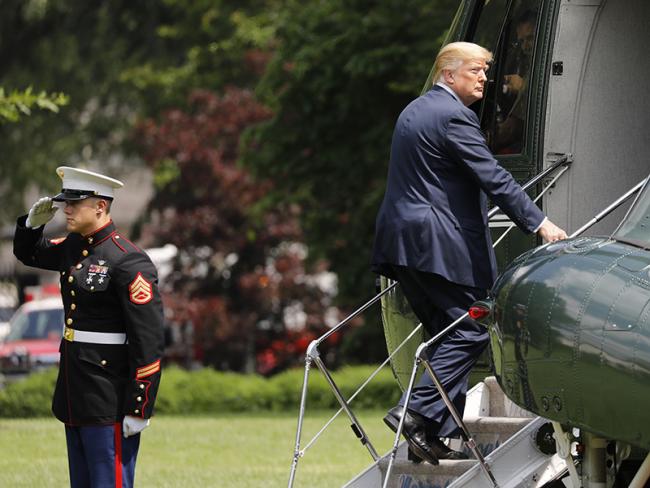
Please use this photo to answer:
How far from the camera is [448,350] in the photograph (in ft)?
20.7

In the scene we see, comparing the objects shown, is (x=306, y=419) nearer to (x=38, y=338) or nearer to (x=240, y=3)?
(x=38, y=338)

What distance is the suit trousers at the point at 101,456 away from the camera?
6418 mm

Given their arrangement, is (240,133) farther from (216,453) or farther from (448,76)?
(448,76)

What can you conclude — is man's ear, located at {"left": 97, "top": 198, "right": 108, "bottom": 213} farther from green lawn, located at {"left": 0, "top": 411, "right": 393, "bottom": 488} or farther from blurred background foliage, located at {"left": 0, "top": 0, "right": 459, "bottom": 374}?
blurred background foliage, located at {"left": 0, "top": 0, "right": 459, "bottom": 374}

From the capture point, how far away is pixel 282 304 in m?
24.9

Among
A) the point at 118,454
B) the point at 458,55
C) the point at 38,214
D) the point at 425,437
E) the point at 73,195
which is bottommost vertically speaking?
the point at 118,454

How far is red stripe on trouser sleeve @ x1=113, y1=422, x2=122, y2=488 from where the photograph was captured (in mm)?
6438

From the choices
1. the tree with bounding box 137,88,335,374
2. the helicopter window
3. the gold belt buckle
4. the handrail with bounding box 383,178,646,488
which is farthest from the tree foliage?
the handrail with bounding box 383,178,646,488

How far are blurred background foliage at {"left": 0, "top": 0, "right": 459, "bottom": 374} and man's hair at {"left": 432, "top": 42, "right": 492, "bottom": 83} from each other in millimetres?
6374

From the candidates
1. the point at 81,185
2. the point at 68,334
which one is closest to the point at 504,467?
the point at 68,334

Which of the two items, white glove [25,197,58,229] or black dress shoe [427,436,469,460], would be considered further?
white glove [25,197,58,229]

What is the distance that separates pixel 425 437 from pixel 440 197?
3.39 feet

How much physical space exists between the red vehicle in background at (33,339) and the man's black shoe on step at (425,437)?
1694 centimetres

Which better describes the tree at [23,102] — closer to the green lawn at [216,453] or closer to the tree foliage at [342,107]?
the green lawn at [216,453]
